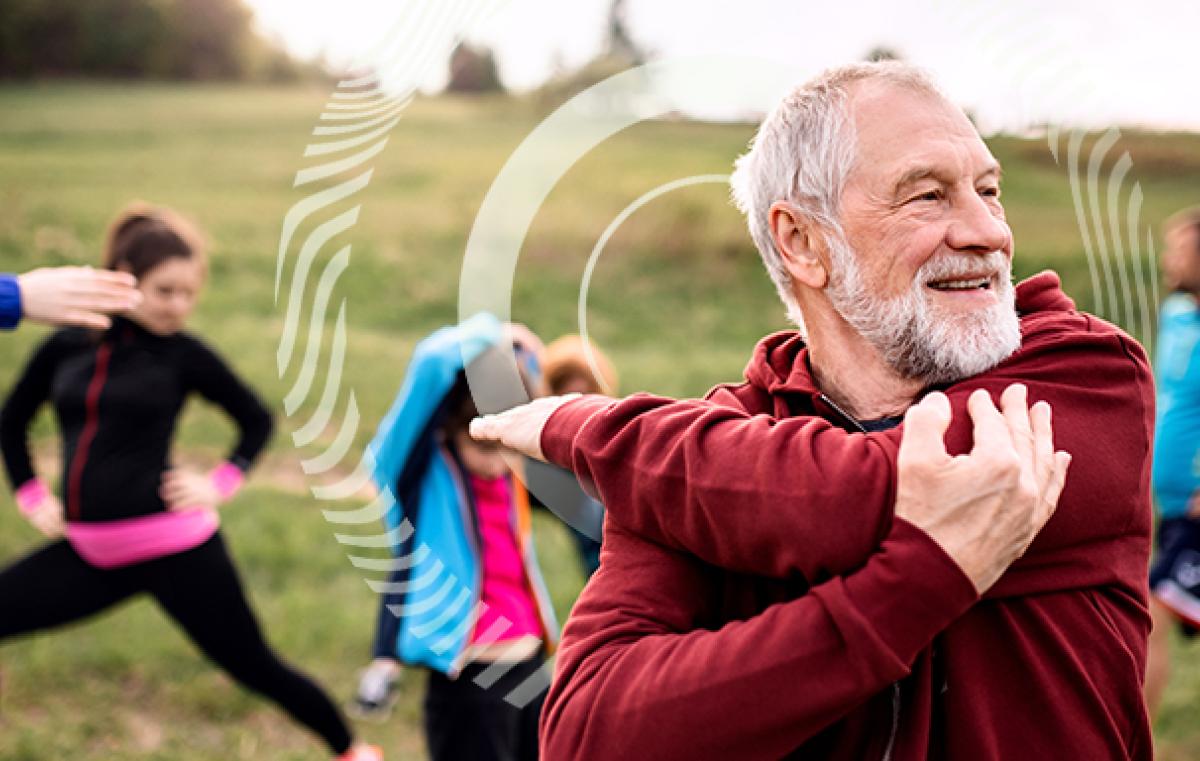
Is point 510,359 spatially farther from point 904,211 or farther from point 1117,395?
point 1117,395

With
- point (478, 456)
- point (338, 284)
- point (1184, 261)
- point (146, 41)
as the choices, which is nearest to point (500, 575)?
point (478, 456)

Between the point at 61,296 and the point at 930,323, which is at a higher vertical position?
the point at 930,323

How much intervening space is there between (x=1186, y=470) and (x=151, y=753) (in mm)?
4251

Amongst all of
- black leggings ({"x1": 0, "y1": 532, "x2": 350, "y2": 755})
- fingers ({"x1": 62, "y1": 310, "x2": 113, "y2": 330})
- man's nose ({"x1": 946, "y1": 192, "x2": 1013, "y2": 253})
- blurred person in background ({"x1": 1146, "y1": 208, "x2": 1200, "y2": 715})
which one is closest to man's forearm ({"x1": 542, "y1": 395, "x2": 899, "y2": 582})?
man's nose ({"x1": 946, "y1": 192, "x2": 1013, "y2": 253})

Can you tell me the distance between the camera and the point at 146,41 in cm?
2362

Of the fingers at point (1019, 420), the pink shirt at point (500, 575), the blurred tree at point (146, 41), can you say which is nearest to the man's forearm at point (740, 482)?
the fingers at point (1019, 420)

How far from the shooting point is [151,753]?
174 inches

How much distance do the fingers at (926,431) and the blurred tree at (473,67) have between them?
5.13ft

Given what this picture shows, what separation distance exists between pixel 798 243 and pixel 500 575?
1919mm

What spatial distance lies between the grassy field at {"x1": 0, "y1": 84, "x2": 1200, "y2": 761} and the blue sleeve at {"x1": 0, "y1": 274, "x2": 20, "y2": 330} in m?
1.60

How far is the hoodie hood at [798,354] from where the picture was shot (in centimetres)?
162

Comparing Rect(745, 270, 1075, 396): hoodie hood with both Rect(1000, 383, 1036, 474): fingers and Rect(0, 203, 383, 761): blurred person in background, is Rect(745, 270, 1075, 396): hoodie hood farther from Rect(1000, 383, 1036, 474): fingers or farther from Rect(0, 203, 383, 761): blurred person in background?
Rect(0, 203, 383, 761): blurred person in background

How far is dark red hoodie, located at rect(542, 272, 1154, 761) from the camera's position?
48.5 inches

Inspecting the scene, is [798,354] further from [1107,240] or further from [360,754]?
[360,754]
